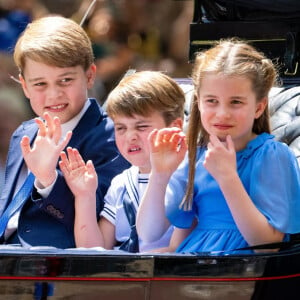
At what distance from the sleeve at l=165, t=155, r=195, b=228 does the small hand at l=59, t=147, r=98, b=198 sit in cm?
26

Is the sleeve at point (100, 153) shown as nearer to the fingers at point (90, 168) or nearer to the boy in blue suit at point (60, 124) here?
the boy in blue suit at point (60, 124)

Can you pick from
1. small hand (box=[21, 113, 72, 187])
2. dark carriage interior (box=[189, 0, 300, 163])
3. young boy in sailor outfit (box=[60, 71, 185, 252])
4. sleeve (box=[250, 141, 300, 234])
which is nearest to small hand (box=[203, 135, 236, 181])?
sleeve (box=[250, 141, 300, 234])

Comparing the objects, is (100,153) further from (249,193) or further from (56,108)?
(249,193)

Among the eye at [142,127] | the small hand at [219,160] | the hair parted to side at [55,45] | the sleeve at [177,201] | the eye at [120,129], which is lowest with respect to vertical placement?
the sleeve at [177,201]

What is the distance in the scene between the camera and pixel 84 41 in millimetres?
2957

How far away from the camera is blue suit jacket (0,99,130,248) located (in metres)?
2.76

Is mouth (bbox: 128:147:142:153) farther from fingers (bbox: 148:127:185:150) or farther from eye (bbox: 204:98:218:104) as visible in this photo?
eye (bbox: 204:98:218:104)

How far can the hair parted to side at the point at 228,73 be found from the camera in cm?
246

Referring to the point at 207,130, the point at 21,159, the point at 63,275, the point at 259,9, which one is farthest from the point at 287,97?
the point at 63,275

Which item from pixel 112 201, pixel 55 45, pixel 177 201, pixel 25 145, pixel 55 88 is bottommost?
pixel 112 201

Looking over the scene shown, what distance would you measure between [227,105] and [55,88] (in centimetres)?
67

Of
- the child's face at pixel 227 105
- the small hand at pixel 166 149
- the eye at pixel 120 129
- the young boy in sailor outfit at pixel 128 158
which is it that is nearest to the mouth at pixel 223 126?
the child's face at pixel 227 105

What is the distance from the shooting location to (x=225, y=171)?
2.32 m

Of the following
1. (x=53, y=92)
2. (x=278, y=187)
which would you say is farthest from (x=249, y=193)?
(x=53, y=92)
